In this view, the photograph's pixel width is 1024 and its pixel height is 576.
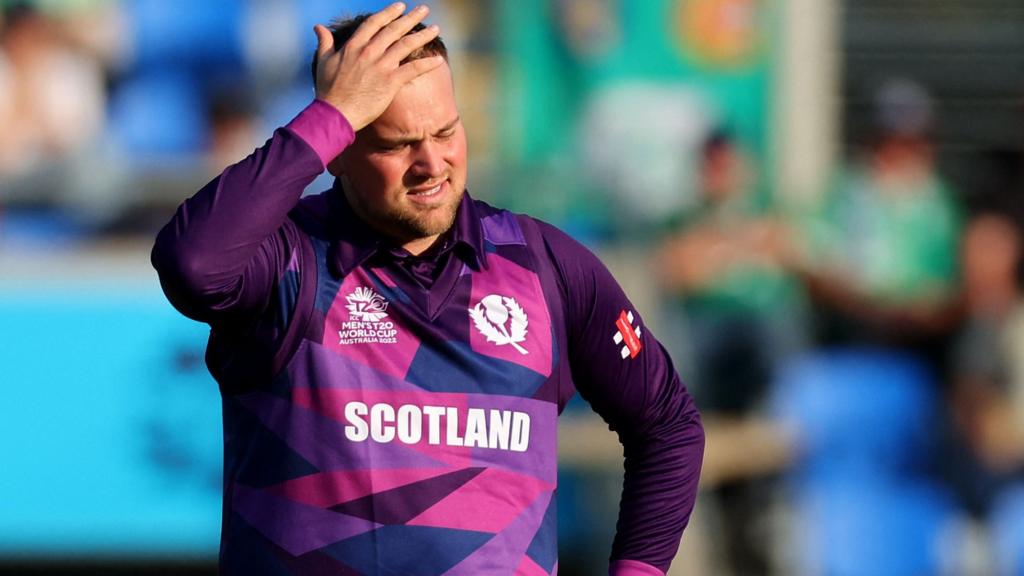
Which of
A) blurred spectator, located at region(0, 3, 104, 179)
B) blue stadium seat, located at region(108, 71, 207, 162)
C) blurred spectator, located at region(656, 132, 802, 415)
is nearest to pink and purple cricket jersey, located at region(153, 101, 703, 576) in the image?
blurred spectator, located at region(656, 132, 802, 415)

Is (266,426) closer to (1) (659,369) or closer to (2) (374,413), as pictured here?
(2) (374,413)

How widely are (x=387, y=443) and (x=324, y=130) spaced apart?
570 millimetres

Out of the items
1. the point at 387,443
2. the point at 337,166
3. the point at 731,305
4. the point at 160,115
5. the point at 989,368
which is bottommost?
the point at 989,368

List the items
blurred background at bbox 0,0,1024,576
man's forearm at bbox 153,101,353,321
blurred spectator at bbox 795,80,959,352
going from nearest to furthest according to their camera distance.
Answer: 1. man's forearm at bbox 153,101,353,321
2. blurred background at bbox 0,0,1024,576
3. blurred spectator at bbox 795,80,959,352

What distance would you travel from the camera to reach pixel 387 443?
2.98m

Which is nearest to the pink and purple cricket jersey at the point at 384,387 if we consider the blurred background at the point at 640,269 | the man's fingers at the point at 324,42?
the man's fingers at the point at 324,42

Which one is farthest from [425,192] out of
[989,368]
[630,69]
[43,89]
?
[630,69]

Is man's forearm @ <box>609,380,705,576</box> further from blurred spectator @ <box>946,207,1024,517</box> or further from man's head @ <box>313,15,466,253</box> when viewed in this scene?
blurred spectator @ <box>946,207,1024,517</box>

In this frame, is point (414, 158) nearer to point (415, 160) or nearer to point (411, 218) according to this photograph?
point (415, 160)

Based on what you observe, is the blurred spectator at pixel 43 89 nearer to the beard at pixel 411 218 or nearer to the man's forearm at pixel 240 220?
the beard at pixel 411 218

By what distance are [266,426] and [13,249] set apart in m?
4.60

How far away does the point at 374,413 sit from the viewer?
A: 9.79 ft

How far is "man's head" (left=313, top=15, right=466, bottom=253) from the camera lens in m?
3.02

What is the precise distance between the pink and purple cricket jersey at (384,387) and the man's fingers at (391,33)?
14 centimetres
